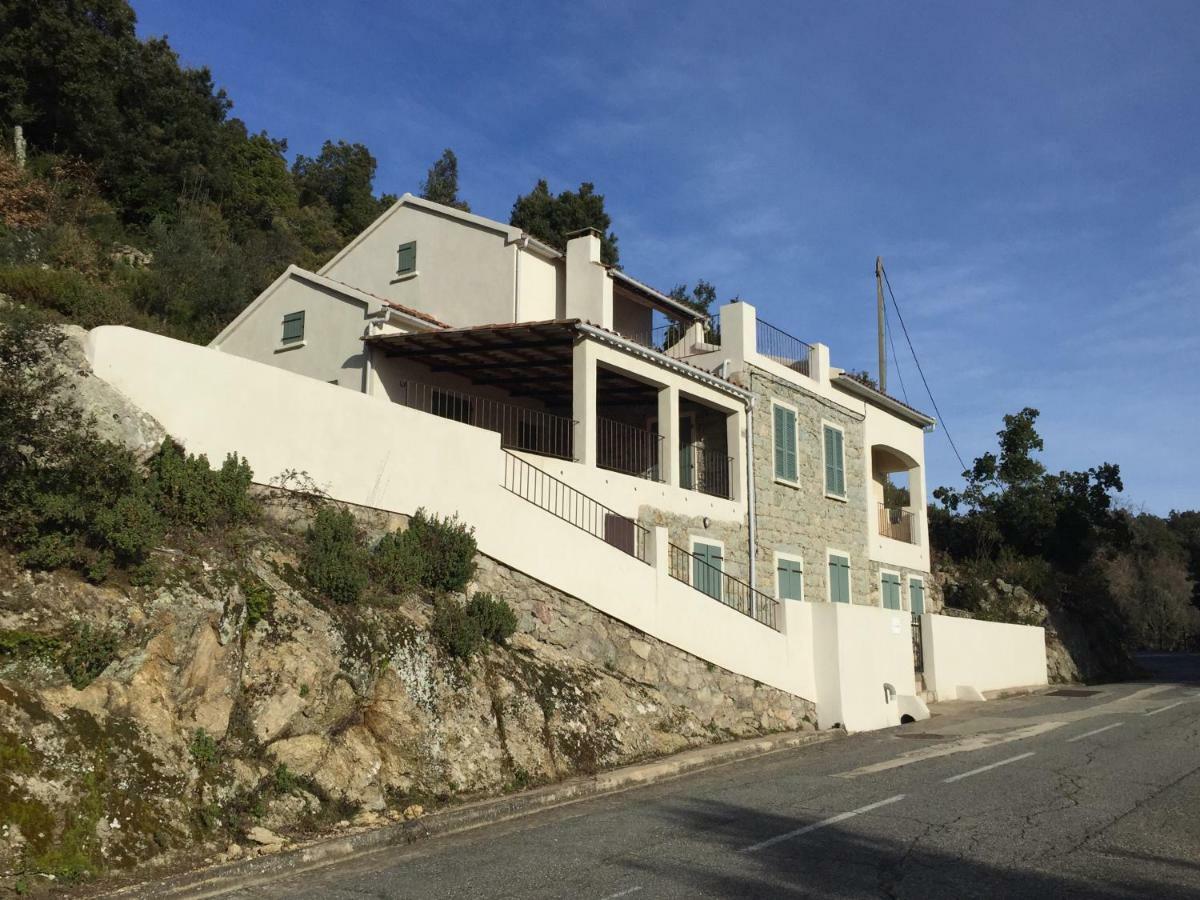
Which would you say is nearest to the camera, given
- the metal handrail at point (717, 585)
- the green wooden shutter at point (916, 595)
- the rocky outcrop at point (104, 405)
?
the rocky outcrop at point (104, 405)

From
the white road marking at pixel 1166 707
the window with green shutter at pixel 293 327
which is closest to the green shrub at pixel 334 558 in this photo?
the window with green shutter at pixel 293 327

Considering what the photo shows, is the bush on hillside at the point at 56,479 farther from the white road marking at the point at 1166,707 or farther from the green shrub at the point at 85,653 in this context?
the white road marking at the point at 1166,707

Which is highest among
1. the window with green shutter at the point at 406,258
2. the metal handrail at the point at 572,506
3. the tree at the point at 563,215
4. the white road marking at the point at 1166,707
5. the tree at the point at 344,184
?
the tree at the point at 344,184

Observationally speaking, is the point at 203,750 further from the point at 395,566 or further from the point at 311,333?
the point at 311,333

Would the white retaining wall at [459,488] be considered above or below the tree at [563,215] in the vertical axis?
below

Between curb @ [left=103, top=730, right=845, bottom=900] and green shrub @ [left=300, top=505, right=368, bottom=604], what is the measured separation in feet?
8.63

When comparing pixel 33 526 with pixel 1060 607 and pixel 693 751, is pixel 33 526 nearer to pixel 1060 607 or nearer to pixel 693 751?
pixel 693 751

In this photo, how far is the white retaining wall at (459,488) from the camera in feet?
36.1

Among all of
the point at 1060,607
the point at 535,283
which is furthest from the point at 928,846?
the point at 1060,607

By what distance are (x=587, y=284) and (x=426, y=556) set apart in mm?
10237

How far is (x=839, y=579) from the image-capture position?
79.2 feet

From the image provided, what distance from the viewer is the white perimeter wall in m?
23.5

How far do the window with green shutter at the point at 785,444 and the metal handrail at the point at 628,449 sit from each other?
276 centimetres

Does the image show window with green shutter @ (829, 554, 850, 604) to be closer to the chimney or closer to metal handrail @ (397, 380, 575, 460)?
metal handrail @ (397, 380, 575, 460)
